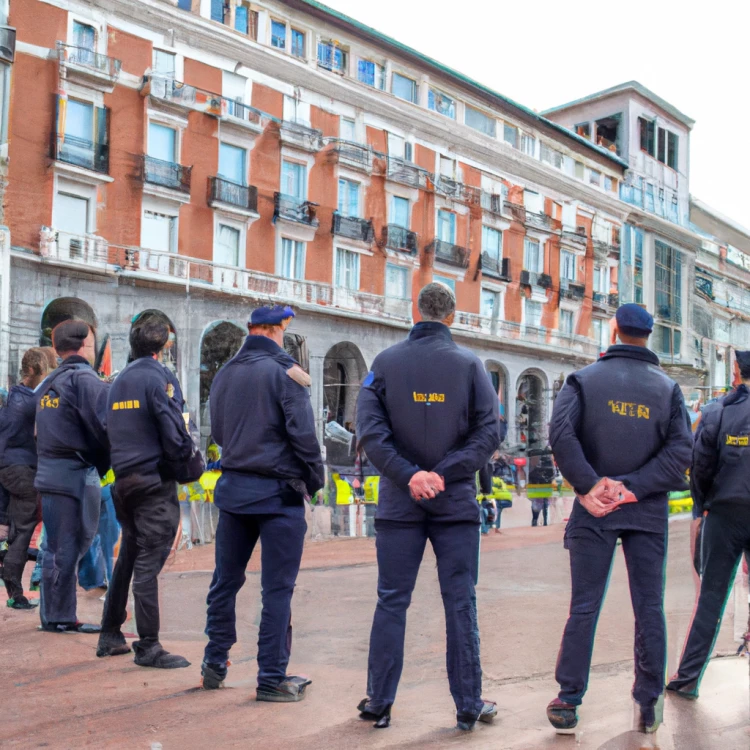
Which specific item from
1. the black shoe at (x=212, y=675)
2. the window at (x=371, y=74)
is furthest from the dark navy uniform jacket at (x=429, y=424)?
the window at (x=371, y=74)

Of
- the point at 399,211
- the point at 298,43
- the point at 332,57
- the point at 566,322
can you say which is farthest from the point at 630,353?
the point at 566,322

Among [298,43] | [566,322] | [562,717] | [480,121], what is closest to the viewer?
[562,717]

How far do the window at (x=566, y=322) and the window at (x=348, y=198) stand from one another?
35.8 ft

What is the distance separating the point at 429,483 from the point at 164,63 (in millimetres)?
21557

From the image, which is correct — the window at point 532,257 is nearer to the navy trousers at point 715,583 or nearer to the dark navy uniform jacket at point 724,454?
the dark navy uniform jacket at point 724,454

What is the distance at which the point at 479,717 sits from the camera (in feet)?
13.3

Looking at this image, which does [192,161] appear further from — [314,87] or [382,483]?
[382,483]

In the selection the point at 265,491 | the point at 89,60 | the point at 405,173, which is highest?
the point at 89,60

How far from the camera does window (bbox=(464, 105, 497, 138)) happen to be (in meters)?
31.5

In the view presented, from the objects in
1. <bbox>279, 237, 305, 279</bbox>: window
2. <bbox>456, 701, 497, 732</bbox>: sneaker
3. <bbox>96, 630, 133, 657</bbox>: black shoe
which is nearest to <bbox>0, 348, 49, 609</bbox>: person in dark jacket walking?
<bbox>96, 630, 133, 657</bbox>: black shoe

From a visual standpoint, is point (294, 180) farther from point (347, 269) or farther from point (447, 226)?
point (447, 226)

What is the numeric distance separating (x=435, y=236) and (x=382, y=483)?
26294 millimetres

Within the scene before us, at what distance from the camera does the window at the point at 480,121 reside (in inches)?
1238

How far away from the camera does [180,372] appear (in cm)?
2319
